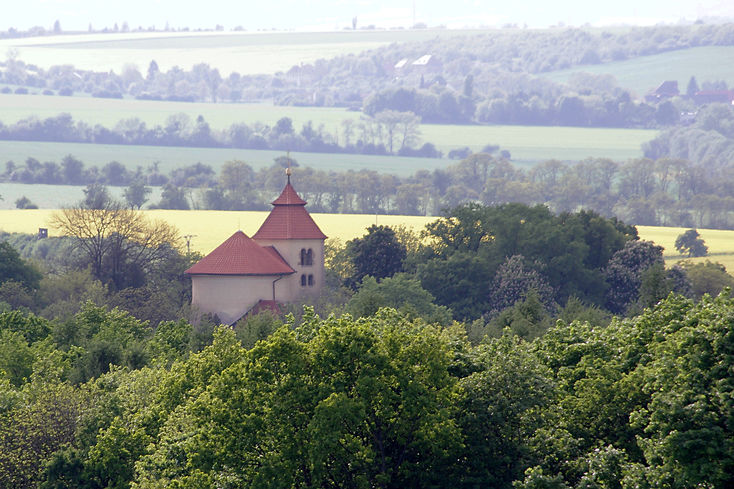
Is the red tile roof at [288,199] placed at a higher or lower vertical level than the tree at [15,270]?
higher

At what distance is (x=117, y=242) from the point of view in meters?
136

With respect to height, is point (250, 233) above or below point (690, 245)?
below

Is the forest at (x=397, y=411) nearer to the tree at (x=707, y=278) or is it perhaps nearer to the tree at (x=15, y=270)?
the tree at (x=15, y=270)

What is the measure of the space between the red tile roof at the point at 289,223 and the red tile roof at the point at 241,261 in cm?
283

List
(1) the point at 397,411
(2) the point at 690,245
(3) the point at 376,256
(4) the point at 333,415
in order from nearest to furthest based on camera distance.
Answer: (4) the point at 333,415 < (1) the point at 397,411 < (3) the point at 376,256 < (2) the point at 690,245

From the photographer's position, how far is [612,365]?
150ft

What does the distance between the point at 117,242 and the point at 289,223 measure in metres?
18.8

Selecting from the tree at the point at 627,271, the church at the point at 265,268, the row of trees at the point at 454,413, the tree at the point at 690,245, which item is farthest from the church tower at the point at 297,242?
the row of trees at the point at 454,413

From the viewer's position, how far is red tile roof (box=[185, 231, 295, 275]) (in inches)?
4724

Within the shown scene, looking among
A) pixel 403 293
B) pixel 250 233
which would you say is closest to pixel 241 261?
pixel 403 293

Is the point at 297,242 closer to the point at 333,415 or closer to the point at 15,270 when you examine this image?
the point at 15,270

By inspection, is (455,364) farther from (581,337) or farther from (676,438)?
(676,438)

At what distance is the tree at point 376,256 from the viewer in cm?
13525

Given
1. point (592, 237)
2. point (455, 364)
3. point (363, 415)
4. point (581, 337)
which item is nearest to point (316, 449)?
point (363, 415)
